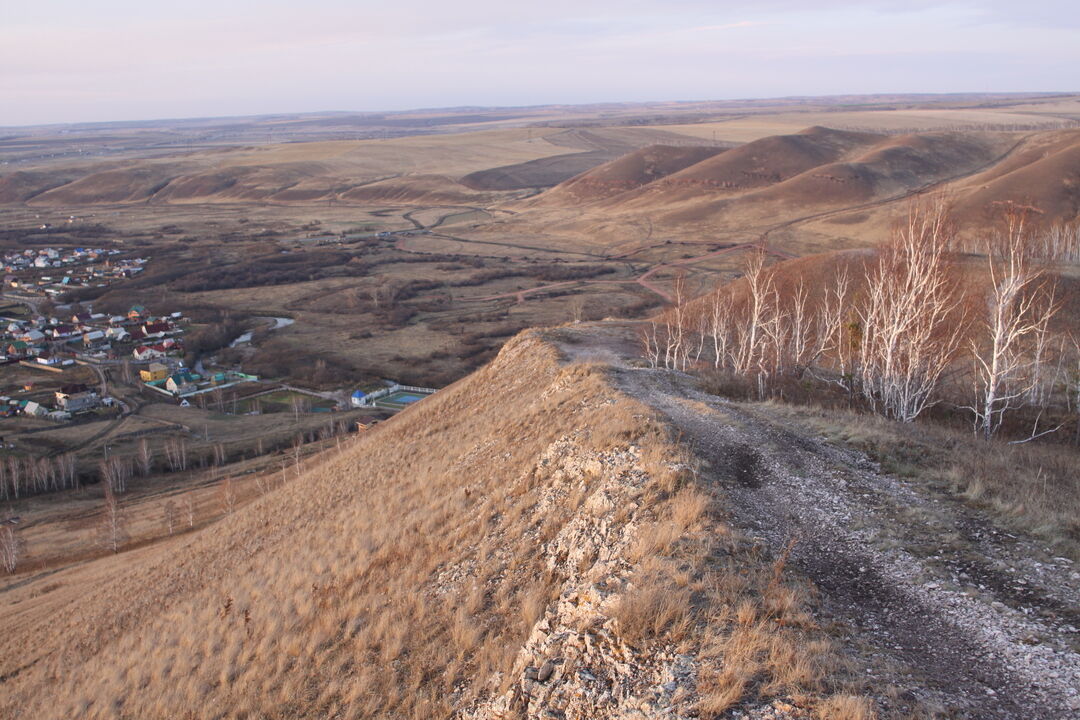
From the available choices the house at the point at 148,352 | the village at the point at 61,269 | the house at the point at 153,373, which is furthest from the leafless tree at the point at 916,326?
the village at the point at 61,269

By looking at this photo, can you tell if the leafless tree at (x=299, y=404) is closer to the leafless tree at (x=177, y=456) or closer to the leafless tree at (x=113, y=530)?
the leafless tree at (x=177, y=456)

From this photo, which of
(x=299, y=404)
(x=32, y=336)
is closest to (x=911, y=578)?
(x=299, y=404)

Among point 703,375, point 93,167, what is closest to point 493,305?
point 703,375

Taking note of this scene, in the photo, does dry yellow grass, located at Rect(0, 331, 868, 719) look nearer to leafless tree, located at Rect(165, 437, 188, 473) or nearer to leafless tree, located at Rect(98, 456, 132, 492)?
leafless tree, located at Rect(98, 456, 132, 492)

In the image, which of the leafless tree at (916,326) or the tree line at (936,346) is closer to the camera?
the tree line at (936,346)

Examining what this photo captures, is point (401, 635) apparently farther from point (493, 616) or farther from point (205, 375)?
point (205, 375)

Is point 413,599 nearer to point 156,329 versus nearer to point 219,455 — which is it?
point 219,455

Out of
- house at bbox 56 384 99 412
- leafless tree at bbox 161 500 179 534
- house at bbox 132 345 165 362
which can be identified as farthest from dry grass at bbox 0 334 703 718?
house at bbox 132 345 165 362
